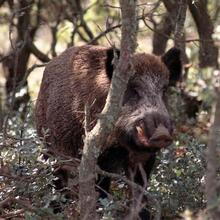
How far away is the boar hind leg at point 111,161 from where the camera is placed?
6.59 meters

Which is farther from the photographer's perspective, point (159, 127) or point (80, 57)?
point (80, 57)

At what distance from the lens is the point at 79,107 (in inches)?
270

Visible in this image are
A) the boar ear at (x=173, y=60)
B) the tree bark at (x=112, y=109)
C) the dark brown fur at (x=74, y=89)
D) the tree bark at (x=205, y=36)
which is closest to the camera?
the tree bark at (x=112, y=109)

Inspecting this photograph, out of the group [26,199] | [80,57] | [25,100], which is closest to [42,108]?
[80,57]

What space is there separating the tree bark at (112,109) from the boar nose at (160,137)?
912mm

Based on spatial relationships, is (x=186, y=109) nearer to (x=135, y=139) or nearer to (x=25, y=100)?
(x=25, y=100)

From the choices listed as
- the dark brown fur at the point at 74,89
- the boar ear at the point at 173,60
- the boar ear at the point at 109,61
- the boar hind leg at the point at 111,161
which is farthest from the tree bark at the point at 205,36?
the boar hind leg at the point at 111,161

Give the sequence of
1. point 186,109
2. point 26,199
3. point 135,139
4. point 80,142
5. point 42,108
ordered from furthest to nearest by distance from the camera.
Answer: point 186,109, point 42,108, point 80,142, point 135,139, point 26,199

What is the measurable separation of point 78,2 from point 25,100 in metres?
1.77

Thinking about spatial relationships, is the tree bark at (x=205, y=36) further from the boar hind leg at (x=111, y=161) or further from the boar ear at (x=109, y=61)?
the boar hind leg at (x=111, y=161)

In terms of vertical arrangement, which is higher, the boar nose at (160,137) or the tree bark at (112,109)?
the tree bark at (112,109)

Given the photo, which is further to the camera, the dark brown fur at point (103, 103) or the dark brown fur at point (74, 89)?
the dark brown fur at point (74, 89)

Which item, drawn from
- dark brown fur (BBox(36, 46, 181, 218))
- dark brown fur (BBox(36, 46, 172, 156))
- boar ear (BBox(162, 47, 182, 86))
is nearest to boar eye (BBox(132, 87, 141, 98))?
dark brown fur (BBox(36, 46, 181, 218))

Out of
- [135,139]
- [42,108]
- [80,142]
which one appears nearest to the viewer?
[135,139]
